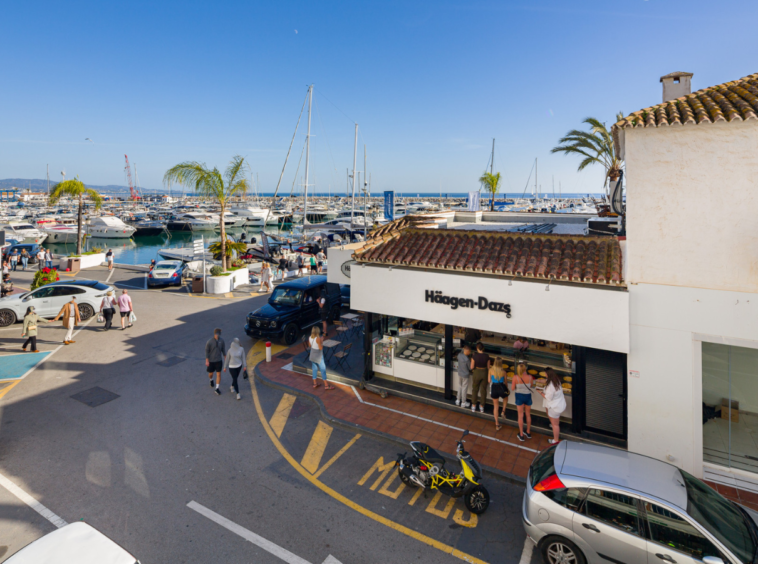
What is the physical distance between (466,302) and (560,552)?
4993 mm

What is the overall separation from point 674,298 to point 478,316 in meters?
3.61

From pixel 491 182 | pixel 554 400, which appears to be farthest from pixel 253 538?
pixel 491 182

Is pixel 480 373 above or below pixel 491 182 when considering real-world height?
below

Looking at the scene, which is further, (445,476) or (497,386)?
(497,386)

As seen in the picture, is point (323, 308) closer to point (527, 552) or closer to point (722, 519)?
point (527, 552)

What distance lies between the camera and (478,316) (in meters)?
9.09

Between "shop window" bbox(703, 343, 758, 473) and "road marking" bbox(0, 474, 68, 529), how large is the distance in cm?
1107

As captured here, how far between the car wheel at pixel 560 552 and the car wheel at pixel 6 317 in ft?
65.0

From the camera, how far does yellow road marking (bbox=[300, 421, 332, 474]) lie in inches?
305

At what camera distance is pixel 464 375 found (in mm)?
9570

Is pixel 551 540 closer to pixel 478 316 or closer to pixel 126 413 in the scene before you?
pixel 478 316

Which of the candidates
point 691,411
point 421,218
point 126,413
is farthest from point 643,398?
point 126,413

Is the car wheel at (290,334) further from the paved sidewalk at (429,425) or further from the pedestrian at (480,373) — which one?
the pedestrian at (480,373)

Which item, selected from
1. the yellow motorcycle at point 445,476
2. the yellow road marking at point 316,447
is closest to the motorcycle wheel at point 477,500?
the yellow motorcycle at point 445,476
